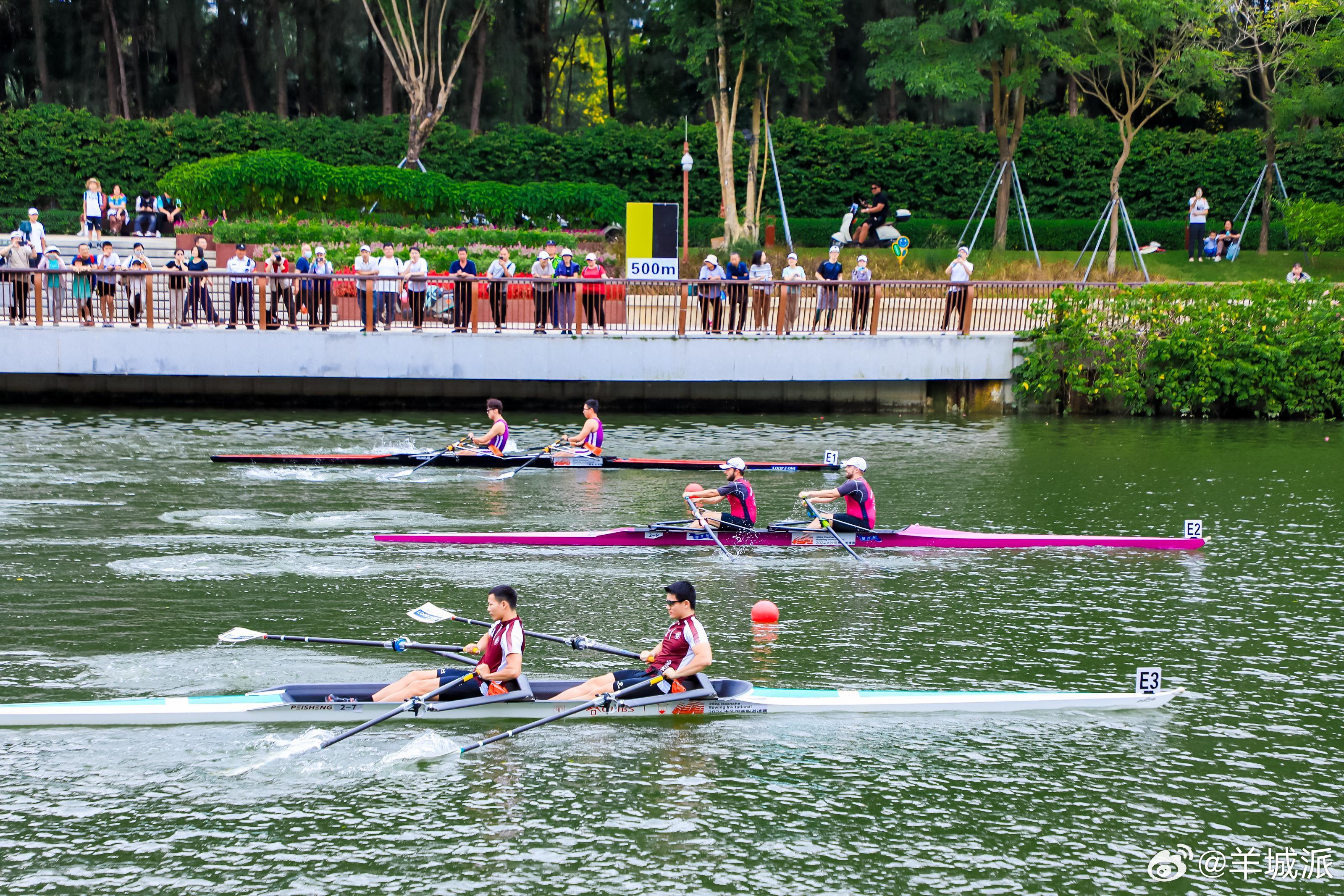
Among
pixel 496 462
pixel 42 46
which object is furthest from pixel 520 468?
pixel 42 46

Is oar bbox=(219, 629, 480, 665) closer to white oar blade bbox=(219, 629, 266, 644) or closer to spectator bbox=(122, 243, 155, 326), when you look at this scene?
white oar blade bbox=(219, 629, 266, 644)

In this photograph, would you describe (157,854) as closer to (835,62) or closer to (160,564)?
(160,564)

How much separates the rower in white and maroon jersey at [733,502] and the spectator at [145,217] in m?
20.5

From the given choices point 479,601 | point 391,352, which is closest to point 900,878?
point 479,601

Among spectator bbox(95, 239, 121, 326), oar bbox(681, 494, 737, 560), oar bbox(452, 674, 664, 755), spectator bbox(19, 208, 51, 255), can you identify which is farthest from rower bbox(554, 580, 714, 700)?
spectator bbox(19, 208, 51, 255)

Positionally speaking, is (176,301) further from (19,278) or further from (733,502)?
(733,502)

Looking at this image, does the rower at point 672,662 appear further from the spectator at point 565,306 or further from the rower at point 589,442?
the spectator at point 565,306

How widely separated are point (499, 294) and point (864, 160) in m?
18.8

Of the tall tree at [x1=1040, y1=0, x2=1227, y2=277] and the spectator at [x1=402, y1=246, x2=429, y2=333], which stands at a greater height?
the tall tree at [x1=1040, y1=0, x2=1227, y2=277]

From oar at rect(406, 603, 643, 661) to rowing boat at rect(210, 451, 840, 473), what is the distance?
731 centimetres

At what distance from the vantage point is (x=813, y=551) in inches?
599

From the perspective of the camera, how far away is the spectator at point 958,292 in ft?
82.0

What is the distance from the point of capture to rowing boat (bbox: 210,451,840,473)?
1927cm

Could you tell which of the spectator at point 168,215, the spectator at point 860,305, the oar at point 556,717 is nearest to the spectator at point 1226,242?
the spectator at point 860,305
